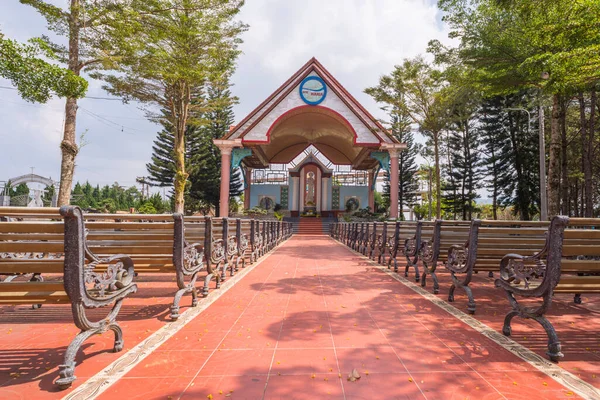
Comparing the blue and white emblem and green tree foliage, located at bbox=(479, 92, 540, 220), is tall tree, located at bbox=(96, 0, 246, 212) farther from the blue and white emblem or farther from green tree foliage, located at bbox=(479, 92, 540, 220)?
green tree foliage, located at bbox=(479, 92, 540, 220)

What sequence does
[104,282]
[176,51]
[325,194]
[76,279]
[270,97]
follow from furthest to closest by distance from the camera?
[325,194] < [270,97] < [176,51] < [104,282] < [76,279]

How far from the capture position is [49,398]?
6.08ft

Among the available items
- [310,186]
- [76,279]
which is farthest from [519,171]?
[76,279]

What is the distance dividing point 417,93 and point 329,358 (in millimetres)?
19155

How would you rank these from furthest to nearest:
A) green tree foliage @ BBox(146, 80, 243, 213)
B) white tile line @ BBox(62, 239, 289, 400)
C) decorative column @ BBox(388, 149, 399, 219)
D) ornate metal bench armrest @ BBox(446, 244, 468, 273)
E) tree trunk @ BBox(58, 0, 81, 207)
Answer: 1. green tree foliage @ BBox(146, 80, 243, 213)
2. decorative column @ BBox(388, 149, 399, 219)
3. tree trunk @ BBox(58, 0, 81, 207)
4. ornate metal bench armrest @ BBox(446, 244, 468, 273)
5. white tile line @ BBox(62, 239, 289, 400)

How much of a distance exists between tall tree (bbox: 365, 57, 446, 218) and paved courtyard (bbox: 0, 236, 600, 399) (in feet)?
51.7

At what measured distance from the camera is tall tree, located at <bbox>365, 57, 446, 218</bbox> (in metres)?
18.2

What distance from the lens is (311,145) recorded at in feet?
96.3

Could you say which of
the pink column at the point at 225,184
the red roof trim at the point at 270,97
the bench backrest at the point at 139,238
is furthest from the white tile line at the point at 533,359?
the red roof trim at the point at 270,97

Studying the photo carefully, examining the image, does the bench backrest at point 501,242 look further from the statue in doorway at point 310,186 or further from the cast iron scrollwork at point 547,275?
the statue in doorway at point 310,186

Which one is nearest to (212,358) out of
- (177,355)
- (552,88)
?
(177,355)

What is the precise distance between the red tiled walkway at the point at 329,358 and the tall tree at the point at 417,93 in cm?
1609

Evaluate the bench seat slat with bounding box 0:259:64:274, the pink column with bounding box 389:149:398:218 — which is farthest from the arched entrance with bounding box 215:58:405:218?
the bench seat slat with bounding box 0:259:64:274

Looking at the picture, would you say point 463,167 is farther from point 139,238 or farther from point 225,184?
point 139,238
